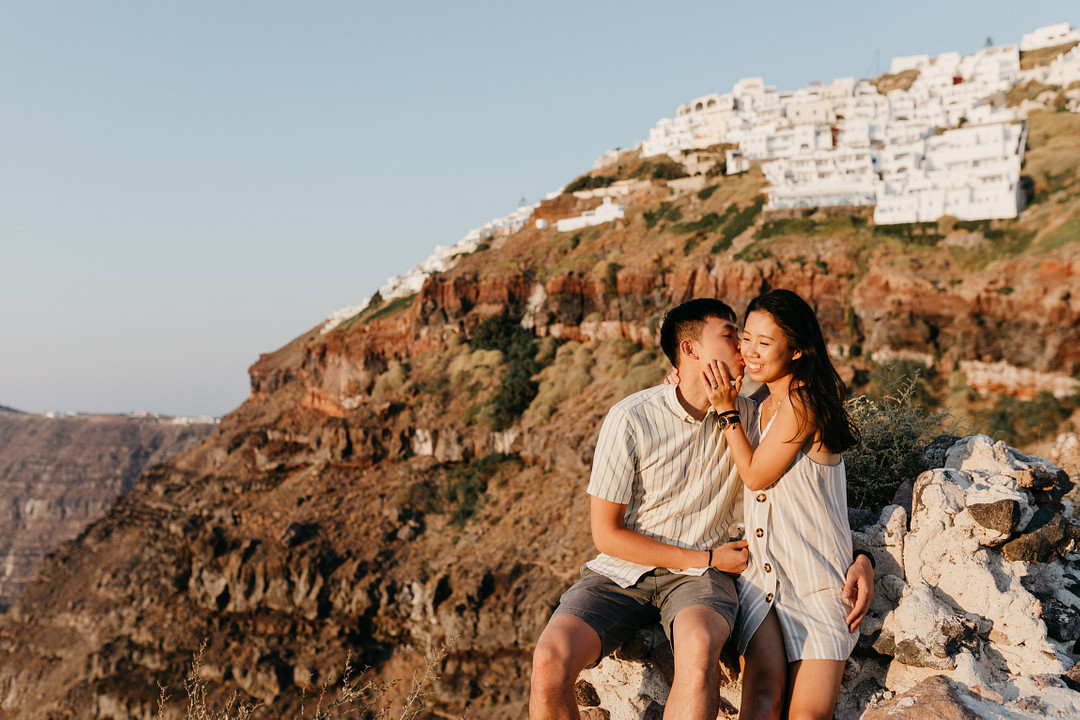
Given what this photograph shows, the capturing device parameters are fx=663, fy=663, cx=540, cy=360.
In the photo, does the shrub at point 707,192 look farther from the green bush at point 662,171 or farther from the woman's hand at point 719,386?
the woman's hand at point 719,386

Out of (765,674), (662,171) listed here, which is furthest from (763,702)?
(662,171)

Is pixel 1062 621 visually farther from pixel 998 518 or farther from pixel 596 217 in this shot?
pixel 596 217

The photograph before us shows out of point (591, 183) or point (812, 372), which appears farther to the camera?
point (591, 183)

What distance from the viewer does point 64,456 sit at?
9781 centimetres

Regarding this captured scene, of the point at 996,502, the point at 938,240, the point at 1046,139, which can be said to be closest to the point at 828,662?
the point at 996,502

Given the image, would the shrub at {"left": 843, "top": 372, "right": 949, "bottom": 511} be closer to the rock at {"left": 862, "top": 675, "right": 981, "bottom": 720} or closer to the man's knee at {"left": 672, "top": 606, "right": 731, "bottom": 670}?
the rock at {"left": 862, "top": 675, "right": 981, "bottom": 720}

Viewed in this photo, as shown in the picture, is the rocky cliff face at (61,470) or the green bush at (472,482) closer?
the green bush at (472,482)

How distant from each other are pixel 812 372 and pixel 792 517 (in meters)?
0.63

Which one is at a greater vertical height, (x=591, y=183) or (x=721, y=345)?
(x=591, y=183)

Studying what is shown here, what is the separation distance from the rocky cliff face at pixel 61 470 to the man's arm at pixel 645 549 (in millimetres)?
91119

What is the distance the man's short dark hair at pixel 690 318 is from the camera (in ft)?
10.5

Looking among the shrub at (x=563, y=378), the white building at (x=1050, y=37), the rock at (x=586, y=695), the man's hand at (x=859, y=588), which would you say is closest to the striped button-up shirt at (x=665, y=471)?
the man's hand at (x=859, y=588)

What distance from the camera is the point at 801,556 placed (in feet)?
9.21

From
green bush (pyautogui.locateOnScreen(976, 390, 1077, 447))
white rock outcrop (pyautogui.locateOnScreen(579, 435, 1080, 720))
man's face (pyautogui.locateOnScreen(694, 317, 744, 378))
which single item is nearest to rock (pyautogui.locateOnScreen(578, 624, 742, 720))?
white rock outcrop (pyautogui.locateOnScreen(579, 435, 1080, 720))
